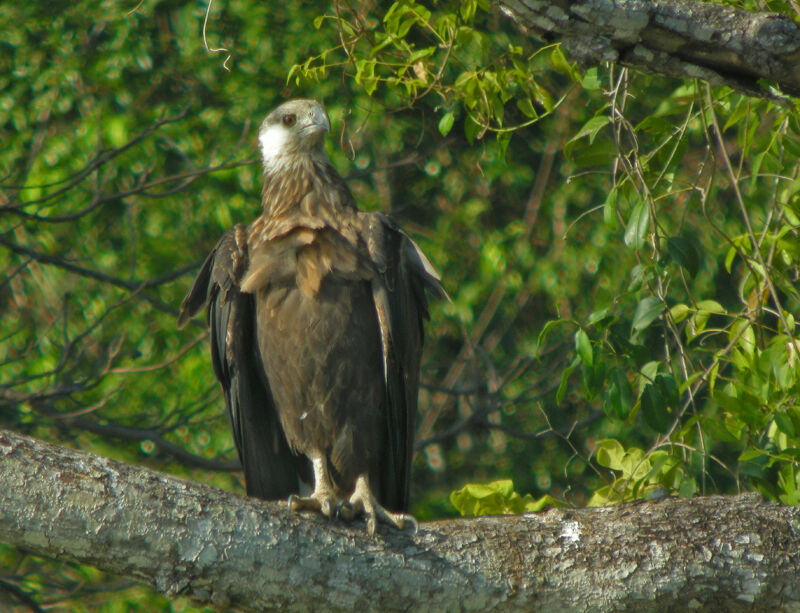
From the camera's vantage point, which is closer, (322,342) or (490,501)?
(490,501)

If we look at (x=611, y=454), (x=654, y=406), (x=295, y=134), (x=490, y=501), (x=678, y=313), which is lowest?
(x=490, y=501)

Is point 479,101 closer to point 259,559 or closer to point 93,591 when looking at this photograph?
point 259,559

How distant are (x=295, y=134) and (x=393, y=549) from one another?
7.28 feet

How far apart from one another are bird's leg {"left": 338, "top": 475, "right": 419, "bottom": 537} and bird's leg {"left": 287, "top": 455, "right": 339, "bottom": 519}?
0.05 meters

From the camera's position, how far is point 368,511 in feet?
10.3

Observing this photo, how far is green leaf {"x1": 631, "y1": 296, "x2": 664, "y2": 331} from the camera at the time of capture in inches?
116

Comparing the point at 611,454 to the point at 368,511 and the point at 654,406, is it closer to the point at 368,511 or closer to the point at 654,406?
the point at 654,406

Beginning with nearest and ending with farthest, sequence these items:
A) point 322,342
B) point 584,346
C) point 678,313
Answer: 1. point 584,346
2. point 678,313
3. point 322,342

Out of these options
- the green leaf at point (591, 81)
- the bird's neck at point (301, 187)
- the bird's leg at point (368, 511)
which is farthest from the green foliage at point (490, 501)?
the green leaf at point (591, 81)

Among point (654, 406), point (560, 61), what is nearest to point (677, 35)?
point (654, 406)

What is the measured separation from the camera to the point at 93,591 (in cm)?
574

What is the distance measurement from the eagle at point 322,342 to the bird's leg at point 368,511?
0.19 ft

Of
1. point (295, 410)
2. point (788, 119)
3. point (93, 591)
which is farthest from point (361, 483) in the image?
point (93, 591)

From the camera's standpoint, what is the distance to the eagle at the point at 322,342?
365 centimetres
